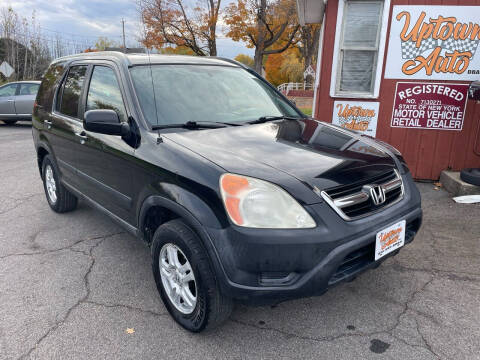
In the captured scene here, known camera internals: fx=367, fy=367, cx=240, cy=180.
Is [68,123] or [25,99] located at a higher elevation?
[68,123]

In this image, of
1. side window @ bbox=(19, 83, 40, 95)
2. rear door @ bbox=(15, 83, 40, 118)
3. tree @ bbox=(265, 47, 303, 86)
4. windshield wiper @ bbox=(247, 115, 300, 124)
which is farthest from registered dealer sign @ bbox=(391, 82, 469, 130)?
tree @ bbox=(265, 47, 303, 86)

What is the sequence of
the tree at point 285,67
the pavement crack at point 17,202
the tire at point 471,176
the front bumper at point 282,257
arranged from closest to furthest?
1. the front bumper at point 282,257
2. the pavement crack at point 17,202
3. the tire at point 471,176
4. the tree at point 285,67

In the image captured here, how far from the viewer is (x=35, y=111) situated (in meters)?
4.62

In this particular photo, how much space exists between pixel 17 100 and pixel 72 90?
10.7 m

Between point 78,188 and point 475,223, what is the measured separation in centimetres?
429

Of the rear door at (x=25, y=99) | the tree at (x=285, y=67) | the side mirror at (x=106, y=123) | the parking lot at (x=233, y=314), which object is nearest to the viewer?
the parking lot at (x=233, y=314)

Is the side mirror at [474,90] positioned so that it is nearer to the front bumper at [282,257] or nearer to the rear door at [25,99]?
the front bumper at [282,257]

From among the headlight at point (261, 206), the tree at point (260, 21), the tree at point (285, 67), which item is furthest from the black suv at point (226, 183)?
the tree at point (285, 67)

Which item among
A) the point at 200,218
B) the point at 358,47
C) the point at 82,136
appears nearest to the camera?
the point at 200,218

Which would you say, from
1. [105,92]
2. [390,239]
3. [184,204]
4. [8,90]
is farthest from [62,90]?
[8,90]

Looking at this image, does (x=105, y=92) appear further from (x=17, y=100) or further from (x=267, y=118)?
(x=17, y=100)

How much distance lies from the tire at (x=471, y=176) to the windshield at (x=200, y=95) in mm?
3001

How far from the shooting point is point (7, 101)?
12.5 meters

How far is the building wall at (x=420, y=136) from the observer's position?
5465 millimetres
